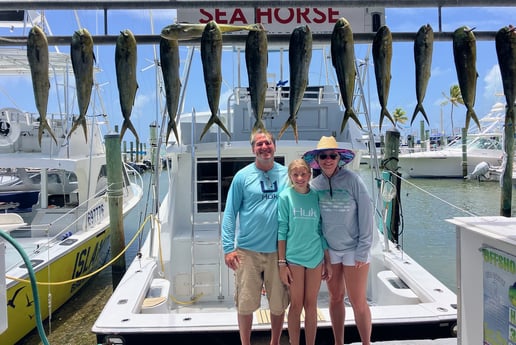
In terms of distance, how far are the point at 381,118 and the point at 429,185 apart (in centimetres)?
2878

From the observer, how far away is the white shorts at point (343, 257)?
9.27 feet

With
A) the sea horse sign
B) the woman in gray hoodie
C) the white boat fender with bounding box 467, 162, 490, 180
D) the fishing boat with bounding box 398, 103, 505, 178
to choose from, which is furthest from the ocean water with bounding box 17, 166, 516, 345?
the fishing boat with bounding box 398, 103, 505, 178

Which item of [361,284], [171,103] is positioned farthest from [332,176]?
[171,103]

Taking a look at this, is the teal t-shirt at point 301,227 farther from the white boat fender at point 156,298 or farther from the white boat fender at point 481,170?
the white boat fender at point 481,170

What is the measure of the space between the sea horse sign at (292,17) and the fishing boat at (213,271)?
5.90ft

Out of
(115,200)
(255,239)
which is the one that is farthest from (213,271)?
(115,200)

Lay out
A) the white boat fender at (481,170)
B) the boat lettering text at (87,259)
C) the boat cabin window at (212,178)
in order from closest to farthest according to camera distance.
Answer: the boat cabin window at (212,178), the boat lettering text at (87,259), the white boat fender at (481,170)

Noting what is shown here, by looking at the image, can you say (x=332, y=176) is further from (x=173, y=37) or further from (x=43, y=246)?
(x=43, y=246)

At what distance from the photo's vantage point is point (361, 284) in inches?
113

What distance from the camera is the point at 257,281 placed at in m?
2.94

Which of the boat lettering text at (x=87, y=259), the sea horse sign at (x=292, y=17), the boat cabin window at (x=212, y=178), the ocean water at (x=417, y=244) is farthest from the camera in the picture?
the boat lettering text at (x=87, y=259)

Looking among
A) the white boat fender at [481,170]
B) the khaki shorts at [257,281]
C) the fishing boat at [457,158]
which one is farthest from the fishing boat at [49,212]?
the fishing boat at [457,158]

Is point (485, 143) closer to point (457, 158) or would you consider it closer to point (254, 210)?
point (457, 158)

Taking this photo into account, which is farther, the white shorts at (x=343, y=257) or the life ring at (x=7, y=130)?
the life ring at (x=7, y=130)
